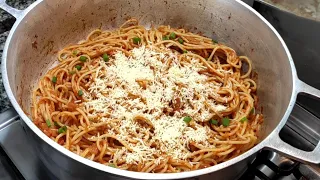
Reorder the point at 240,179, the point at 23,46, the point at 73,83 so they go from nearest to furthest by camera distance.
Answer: the point at 240,179, the point at 23,46, the point at 73,83

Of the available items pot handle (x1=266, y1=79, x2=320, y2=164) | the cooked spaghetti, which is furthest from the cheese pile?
pot handle (x1=266, y1=79, x2=320, y2=164)

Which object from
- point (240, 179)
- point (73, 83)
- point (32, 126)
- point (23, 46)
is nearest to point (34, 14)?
point (23, 46)

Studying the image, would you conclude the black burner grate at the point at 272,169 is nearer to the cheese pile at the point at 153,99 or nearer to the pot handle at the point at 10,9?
the cheese pile at the point at 153,99

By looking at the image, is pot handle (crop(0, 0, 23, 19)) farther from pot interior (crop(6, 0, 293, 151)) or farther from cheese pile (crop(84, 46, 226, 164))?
cheese pile (crop(84, 46, 226, 164))

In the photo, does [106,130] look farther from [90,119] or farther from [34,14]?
[34,14]

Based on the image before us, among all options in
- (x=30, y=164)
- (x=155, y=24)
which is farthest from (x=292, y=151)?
(x=155, y=24)

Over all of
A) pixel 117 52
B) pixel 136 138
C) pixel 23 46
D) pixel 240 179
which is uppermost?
pixel 23 46

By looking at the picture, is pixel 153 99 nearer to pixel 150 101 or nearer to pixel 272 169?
pixel 150 101

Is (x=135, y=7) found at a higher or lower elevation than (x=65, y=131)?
higher

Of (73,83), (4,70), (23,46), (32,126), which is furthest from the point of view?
(73,83)
